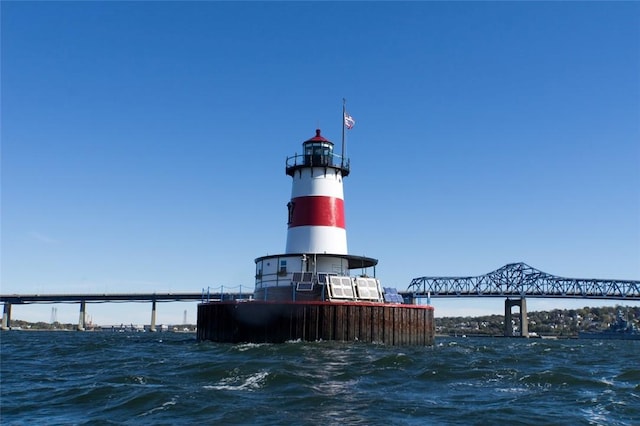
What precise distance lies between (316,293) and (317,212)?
7.08 meters

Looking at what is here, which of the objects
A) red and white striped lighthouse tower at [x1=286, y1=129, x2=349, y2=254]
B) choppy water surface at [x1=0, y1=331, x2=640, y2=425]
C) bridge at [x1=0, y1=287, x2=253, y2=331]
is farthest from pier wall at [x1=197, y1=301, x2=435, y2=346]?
bridge at [x1=0, y1=287, x2=253, y2=331]

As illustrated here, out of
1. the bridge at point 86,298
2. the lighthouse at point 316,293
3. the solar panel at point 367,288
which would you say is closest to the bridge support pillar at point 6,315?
the bridge at point 86,298

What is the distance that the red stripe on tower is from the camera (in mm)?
46000

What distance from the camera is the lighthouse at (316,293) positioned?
40031 mm

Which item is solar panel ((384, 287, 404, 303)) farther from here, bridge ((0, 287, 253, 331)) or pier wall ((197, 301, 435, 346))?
bridge ((0, 287, 253, 331))

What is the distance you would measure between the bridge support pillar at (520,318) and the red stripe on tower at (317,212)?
124 m

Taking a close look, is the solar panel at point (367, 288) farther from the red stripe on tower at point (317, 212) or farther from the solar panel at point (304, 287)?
the red stripe on tower at point (317, 212)

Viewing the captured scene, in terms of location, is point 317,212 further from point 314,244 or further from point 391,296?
point 391,296

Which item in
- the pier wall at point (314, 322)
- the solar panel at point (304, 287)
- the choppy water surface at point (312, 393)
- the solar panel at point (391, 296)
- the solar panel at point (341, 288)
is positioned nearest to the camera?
the choppy water surface at point (312, 393)

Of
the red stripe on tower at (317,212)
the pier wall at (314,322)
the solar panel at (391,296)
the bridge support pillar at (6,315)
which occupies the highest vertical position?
the red stripe on tower at (317,212)

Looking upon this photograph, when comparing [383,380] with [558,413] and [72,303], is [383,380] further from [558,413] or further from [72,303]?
[72,303]

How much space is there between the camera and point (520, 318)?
162375mm

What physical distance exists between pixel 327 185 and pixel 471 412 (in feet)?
106

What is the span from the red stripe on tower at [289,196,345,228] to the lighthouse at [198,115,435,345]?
77 millimetres
